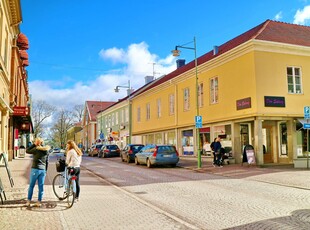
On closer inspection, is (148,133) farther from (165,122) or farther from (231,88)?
(231,88)

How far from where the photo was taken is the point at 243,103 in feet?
65.5

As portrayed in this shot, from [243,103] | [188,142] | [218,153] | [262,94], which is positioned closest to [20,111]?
[188,142]

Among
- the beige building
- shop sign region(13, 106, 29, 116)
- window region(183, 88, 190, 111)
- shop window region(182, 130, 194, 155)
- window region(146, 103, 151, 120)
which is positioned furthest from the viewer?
window region(146, 103, 151, 120)

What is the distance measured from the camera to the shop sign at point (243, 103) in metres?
19.5

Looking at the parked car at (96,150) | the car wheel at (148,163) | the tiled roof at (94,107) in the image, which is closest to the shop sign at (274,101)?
the car wheel at (148,163)

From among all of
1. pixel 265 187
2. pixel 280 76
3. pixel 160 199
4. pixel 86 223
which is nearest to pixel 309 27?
pixel 280 76

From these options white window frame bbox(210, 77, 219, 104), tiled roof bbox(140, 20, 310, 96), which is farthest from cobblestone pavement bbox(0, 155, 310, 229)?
white window frame bbox(210, 77, 219, 104)

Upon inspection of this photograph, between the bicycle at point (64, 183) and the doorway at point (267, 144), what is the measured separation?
13.9 m

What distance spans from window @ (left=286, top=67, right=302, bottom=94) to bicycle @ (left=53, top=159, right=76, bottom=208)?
15.4m

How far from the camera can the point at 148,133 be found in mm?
36500

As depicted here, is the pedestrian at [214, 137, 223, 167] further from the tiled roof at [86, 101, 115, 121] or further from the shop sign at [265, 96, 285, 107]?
the tiled roof at [86, 101, 115, 121]

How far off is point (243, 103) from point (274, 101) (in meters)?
1.74

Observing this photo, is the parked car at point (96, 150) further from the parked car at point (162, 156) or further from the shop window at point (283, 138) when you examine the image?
the shop window at point (283, 138)

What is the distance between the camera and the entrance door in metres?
20.3
